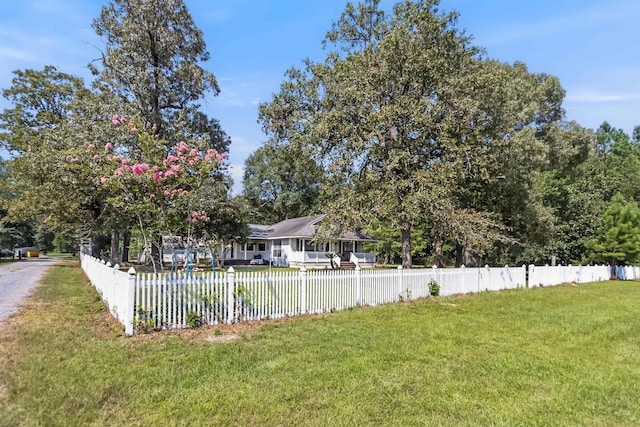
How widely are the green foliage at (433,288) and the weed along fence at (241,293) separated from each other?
29 millimetres

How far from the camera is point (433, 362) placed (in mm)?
5258

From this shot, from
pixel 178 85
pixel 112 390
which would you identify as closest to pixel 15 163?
pixel 178 85

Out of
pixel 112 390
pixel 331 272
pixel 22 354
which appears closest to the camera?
pixel 112 390

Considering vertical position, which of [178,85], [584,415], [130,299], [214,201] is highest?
[178,85]

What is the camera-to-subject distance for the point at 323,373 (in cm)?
473

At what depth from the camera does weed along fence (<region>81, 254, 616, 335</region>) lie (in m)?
6.56

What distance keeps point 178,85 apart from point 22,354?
1922 cm

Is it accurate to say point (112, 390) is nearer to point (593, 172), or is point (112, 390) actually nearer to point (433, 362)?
point (433, 362)

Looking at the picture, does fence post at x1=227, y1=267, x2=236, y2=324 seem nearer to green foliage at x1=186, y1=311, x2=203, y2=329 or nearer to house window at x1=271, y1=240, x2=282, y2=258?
green foliage at x1=186, y1=311, x2=203, y2=329

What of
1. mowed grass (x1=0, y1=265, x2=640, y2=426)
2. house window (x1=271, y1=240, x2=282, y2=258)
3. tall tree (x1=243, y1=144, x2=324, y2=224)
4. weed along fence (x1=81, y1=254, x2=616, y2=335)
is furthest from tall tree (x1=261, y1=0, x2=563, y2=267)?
tall tree (x1=243, y1=144, x2=324, y2=224)

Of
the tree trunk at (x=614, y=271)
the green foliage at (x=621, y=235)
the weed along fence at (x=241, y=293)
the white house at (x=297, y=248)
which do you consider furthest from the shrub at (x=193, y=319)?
the tree trunk at (x=614, y=271)

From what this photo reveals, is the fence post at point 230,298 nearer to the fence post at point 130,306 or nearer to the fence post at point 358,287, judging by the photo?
the fence post at point 130,306

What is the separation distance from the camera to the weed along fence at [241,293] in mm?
6559

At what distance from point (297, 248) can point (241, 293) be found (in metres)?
23.4
